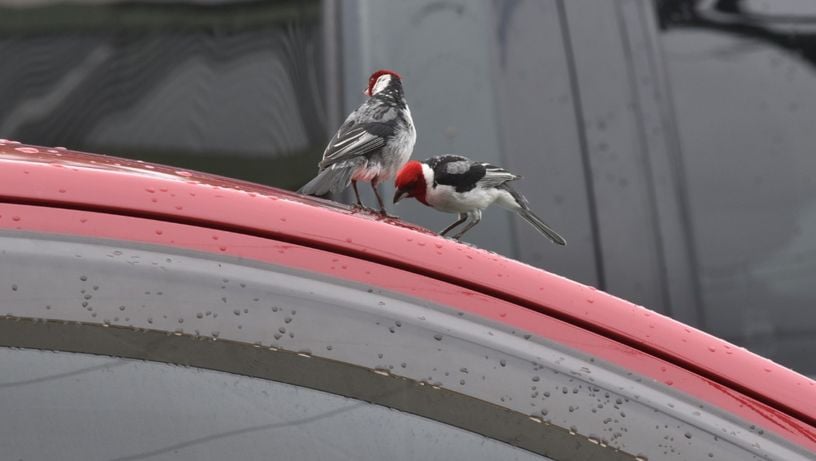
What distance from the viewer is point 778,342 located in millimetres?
3854

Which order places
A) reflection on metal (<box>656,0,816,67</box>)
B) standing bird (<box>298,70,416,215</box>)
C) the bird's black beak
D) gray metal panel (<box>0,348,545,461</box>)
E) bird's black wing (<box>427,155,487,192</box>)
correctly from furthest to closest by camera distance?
reflection on metal (<box>656,0,816,67</box>) < the bird's black beak < bird's black wing (<box>427,155,487,192</box>) < standing bird (<box>298,70,416,215</box>) < gray metal panel (<box>0,348,545,461</box>)

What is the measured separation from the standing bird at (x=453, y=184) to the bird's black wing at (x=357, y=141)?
0.52ft

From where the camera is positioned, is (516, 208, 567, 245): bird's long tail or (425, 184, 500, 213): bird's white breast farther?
(516, 208, 567, 245): bird's long tail

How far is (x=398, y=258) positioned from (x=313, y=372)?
172 mm

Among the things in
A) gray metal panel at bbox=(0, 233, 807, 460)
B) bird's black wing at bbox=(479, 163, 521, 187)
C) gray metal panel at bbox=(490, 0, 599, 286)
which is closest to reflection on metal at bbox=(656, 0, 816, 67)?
gray metal panel at bbox=(490, 0, 599, 286)

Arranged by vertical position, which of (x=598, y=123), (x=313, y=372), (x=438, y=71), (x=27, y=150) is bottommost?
(x=598, y=123)

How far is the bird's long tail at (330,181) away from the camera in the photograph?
2404mm

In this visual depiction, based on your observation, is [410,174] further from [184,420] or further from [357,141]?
[184,420]

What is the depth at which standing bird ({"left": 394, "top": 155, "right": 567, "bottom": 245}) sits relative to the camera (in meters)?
2.78

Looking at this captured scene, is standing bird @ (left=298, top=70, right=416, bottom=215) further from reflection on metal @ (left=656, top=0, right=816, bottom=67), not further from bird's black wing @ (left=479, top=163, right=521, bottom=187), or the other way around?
reflection on metal @ (left=656, top=0, right=816, bottom=67)

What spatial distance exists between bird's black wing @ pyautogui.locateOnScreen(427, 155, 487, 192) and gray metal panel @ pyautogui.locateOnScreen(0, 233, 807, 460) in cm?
128

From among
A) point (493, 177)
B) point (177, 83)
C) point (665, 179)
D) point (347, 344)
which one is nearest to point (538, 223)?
point (493, 177)

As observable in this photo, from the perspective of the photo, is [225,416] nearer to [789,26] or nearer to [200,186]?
[200,186]

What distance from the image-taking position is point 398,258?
1515 millimetres
